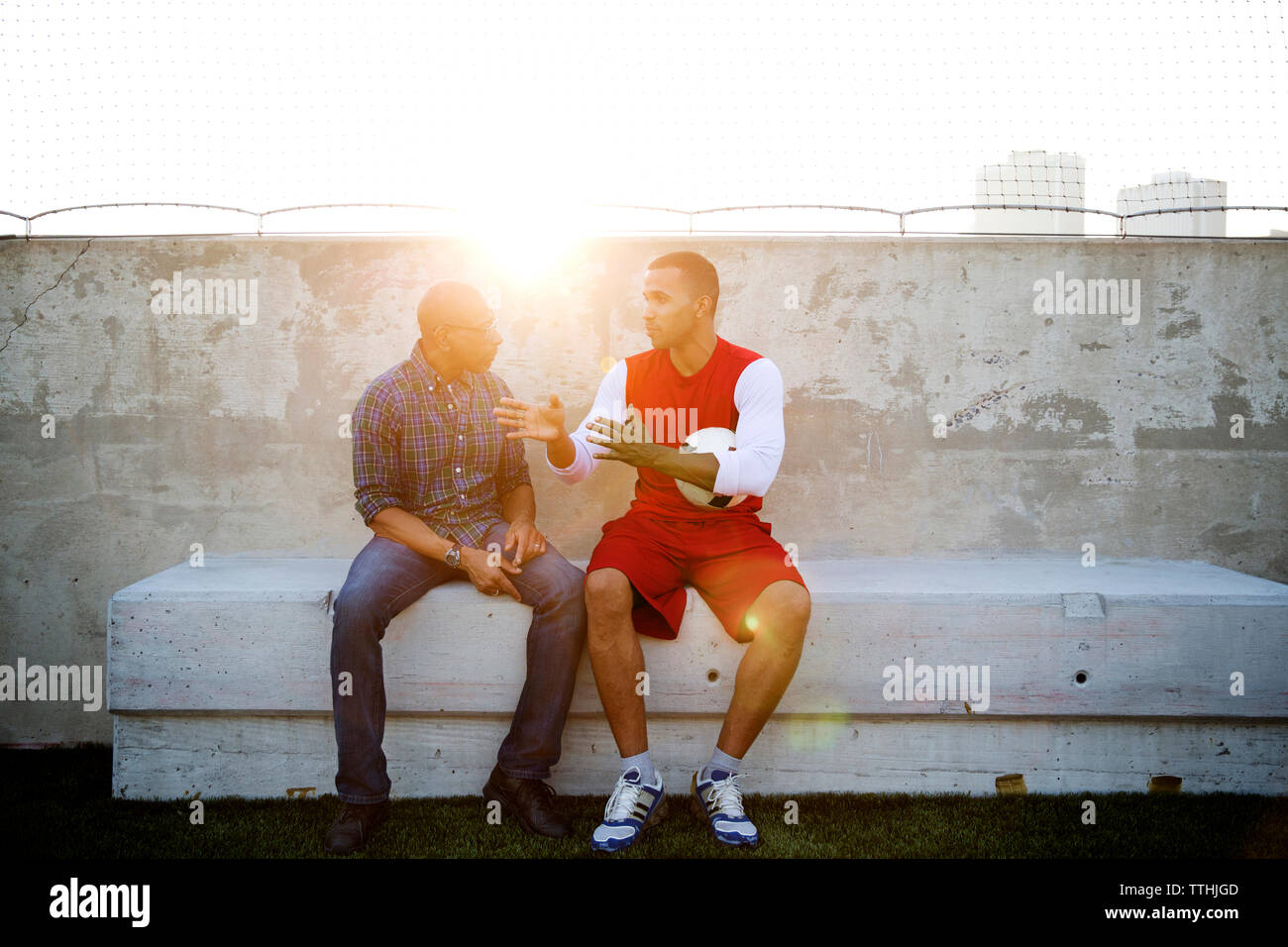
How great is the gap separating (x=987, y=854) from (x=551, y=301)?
2559 millimetres

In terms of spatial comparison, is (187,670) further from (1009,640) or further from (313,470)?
(1009,640)

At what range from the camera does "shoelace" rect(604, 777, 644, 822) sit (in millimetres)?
2580

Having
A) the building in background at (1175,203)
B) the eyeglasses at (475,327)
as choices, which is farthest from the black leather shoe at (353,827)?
the building in background at (1175,203)

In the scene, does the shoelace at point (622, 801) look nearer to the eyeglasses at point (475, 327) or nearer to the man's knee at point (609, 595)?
the man's knee at point (609, 595)

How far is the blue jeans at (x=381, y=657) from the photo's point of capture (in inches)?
104

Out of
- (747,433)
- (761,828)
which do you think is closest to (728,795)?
(761,828)

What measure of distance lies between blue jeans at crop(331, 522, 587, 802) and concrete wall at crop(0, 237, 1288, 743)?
901 mm

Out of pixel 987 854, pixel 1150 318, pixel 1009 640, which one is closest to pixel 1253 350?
pixel 1150 318

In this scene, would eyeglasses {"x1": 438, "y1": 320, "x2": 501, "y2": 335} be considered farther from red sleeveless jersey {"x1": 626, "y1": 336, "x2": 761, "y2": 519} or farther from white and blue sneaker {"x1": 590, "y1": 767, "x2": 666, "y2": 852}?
white and blue sneaker {"x1": 590, "y1": 767, "x2": 666, "y2": 852}

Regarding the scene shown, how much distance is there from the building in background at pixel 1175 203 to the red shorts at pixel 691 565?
233 centimetres

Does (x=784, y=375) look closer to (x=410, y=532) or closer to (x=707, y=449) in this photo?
(x=707, y=449)

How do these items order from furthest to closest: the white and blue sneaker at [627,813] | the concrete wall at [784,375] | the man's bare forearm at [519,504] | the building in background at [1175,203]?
the building in background at [1175,203]
the concrete wall at [784,375]
the man's bare forearm at [519,504]
the white and blue sneaker at [627,813]

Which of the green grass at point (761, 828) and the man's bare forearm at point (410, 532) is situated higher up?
the man's bare forearm at point (410, 532)

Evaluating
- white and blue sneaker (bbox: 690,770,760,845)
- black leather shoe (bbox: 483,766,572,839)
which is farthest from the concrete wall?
white and blue sneaker (bbox: 690,770,760,845)
